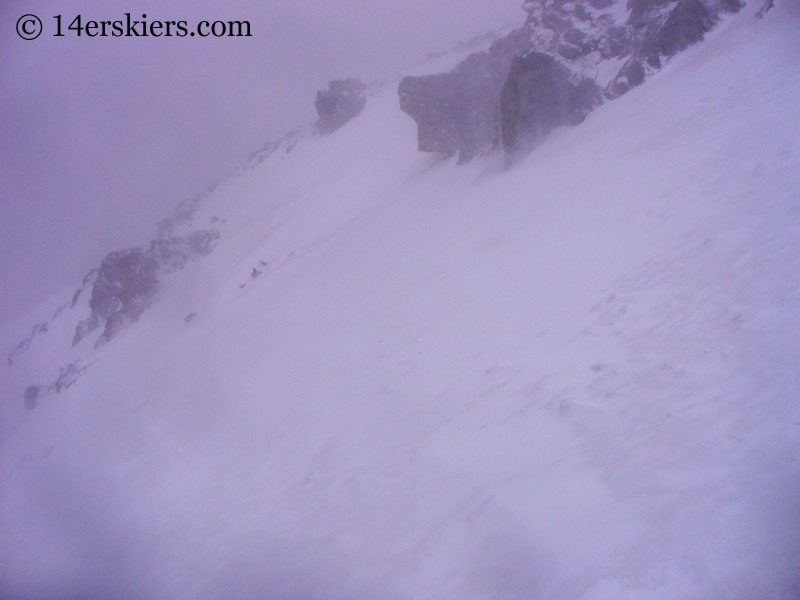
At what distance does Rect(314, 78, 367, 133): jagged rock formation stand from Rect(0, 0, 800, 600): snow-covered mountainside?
36.9 m

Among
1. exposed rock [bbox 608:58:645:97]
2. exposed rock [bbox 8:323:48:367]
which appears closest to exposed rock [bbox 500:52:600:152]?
exposed rock [bbox 608:58:645:97]

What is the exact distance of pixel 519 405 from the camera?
5.90 metres

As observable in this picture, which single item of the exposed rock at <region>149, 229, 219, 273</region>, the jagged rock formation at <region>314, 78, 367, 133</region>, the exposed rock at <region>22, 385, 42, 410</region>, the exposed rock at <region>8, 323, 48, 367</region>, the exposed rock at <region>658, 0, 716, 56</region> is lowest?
the exposed rock at <region>22, 385, 42, 410</region>

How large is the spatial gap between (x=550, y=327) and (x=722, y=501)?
12.7 ft

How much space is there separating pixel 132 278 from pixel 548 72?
36.3 metres

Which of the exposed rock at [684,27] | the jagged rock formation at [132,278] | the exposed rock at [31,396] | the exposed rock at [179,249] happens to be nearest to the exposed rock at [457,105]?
the exposed rock at [684,27]

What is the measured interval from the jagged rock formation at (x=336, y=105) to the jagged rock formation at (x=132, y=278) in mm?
20367

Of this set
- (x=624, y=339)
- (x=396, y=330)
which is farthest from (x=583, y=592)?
(x=396, y=330)

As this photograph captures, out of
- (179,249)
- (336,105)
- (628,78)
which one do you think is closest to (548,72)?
(628,78)

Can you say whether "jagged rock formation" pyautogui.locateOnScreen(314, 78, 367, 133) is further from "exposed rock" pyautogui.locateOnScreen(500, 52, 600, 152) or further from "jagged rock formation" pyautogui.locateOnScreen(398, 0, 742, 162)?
"exposed rock" pyautogui.locateOnScreen(500, 52, 600, 152)

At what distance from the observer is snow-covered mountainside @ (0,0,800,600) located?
380 centimetres

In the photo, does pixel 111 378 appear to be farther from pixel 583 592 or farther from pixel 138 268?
pixel 583 592

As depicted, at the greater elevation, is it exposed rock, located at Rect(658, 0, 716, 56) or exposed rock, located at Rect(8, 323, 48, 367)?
exposed rock, located at Rect(658, 0, 716, 56)

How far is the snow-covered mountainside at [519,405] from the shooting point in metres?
3.80
